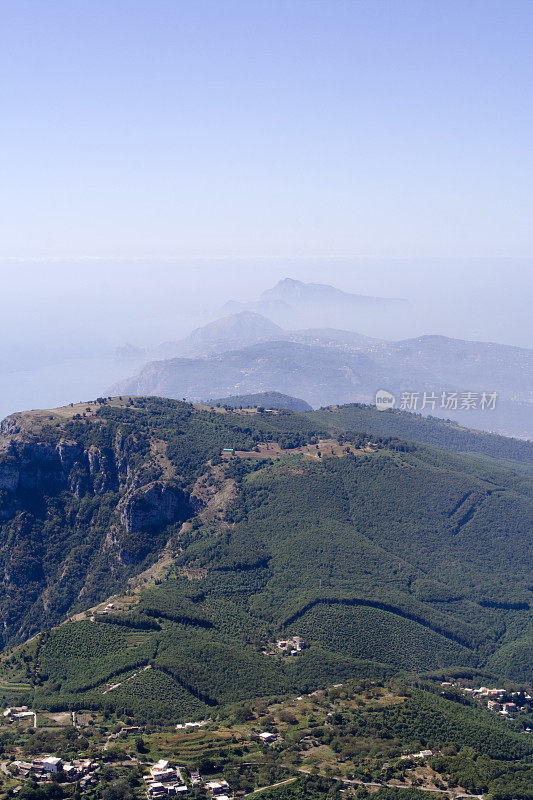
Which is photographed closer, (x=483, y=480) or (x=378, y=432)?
(x=483, y=480)

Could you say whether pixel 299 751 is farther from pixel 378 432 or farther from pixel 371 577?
pixel 378 432

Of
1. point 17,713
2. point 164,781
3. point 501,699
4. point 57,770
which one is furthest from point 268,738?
point 501,699

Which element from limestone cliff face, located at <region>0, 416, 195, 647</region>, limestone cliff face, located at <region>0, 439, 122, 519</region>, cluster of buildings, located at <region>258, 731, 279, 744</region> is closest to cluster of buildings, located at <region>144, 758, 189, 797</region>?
cluster of buildings, located at <region>258, 731, 279, 744</region>

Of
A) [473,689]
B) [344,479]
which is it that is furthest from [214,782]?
[344,479]

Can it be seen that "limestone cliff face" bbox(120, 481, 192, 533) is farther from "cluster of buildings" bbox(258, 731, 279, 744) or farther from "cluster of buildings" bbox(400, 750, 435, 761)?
"cluster of buildings" bbox(400, 750, 435, 761)

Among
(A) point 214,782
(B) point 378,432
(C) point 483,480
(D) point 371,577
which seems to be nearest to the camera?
(A) point 214,782

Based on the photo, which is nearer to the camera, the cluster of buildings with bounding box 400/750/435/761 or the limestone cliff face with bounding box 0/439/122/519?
the cluster of buildings with bounding box 400/750/435/761
